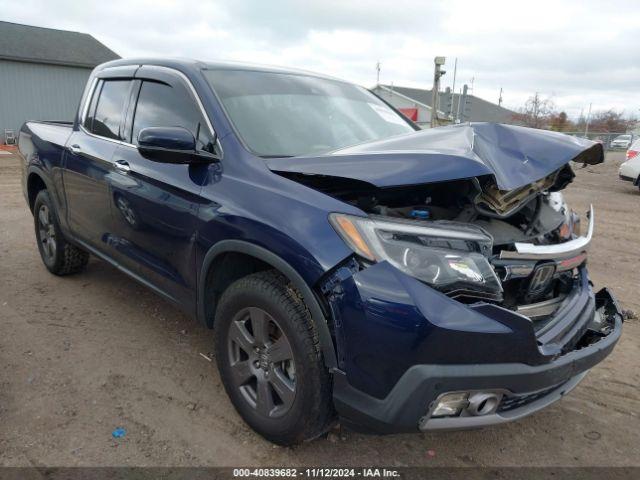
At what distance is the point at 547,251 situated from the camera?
88.6 inches

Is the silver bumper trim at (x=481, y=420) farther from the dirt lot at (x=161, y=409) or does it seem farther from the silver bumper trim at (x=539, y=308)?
the dirt lot at (x=161, y=409)

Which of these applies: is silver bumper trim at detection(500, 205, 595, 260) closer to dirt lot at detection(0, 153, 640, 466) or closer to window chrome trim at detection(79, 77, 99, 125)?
dirt lot at detection(0, 153, 640, 466)

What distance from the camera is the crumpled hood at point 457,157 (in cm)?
210

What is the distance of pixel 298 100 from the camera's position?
10.4 ft

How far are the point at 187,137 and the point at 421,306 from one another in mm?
1477

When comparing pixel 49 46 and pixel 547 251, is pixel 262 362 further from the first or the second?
pixel 49 46

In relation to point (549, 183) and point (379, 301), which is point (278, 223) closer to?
point (379, 301)

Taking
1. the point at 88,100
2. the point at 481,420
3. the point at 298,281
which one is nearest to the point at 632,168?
the point at 88,100

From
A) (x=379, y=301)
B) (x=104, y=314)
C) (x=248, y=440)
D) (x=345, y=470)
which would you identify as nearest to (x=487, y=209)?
(x=379, y=301)

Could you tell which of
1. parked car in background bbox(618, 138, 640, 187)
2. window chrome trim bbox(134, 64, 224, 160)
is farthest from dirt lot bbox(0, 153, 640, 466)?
parked car in background bbox(618, 138, 640, 187)

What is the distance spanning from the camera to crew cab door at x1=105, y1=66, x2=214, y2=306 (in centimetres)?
277

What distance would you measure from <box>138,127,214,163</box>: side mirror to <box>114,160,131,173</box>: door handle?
0.70 meters

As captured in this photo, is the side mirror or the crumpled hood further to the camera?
the side mirror

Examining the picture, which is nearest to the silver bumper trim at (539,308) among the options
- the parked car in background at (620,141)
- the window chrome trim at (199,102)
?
the window chrome trim at (199,102)
